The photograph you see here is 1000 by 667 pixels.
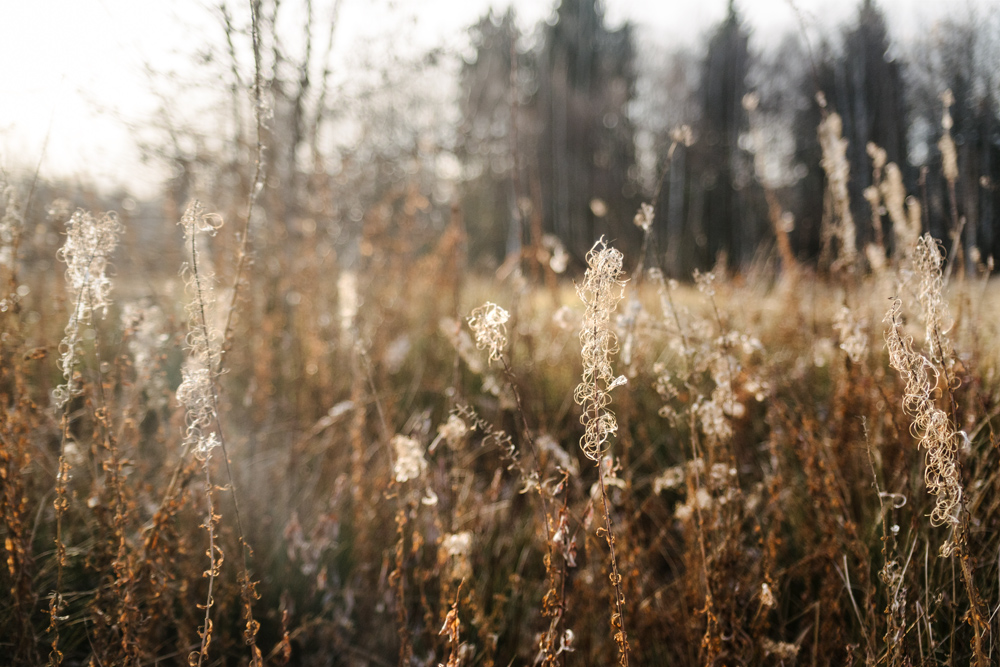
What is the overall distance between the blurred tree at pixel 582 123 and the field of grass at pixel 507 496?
44.6ft

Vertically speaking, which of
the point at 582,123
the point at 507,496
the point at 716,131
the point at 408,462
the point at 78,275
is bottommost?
the point at 507,496

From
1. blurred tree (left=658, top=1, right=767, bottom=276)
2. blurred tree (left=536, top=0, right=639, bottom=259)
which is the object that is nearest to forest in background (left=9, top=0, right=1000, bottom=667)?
blurred tree (left=658, top=1, right=767, bottom=276)

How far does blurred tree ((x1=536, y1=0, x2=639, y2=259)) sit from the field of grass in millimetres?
13590

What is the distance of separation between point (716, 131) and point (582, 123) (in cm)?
403

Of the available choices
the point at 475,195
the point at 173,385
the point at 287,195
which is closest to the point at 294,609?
the point at 173,385

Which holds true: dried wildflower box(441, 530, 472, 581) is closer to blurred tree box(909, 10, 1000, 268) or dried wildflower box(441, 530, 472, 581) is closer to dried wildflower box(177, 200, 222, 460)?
dried wildflower box(177, 200, 222, 460)

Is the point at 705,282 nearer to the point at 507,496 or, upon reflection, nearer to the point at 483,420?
the point at 483,420

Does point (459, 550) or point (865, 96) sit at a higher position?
point (865, 96)

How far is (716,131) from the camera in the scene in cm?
1425

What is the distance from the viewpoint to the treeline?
2.61 m

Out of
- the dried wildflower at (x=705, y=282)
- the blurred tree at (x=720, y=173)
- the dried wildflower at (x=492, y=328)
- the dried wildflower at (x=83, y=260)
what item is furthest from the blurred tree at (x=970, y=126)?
the blurred tree at (x=720, y=173)

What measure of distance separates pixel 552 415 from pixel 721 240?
1409 centimetres

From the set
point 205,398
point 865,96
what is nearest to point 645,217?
point 205,398

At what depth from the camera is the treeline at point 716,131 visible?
8.56ft
